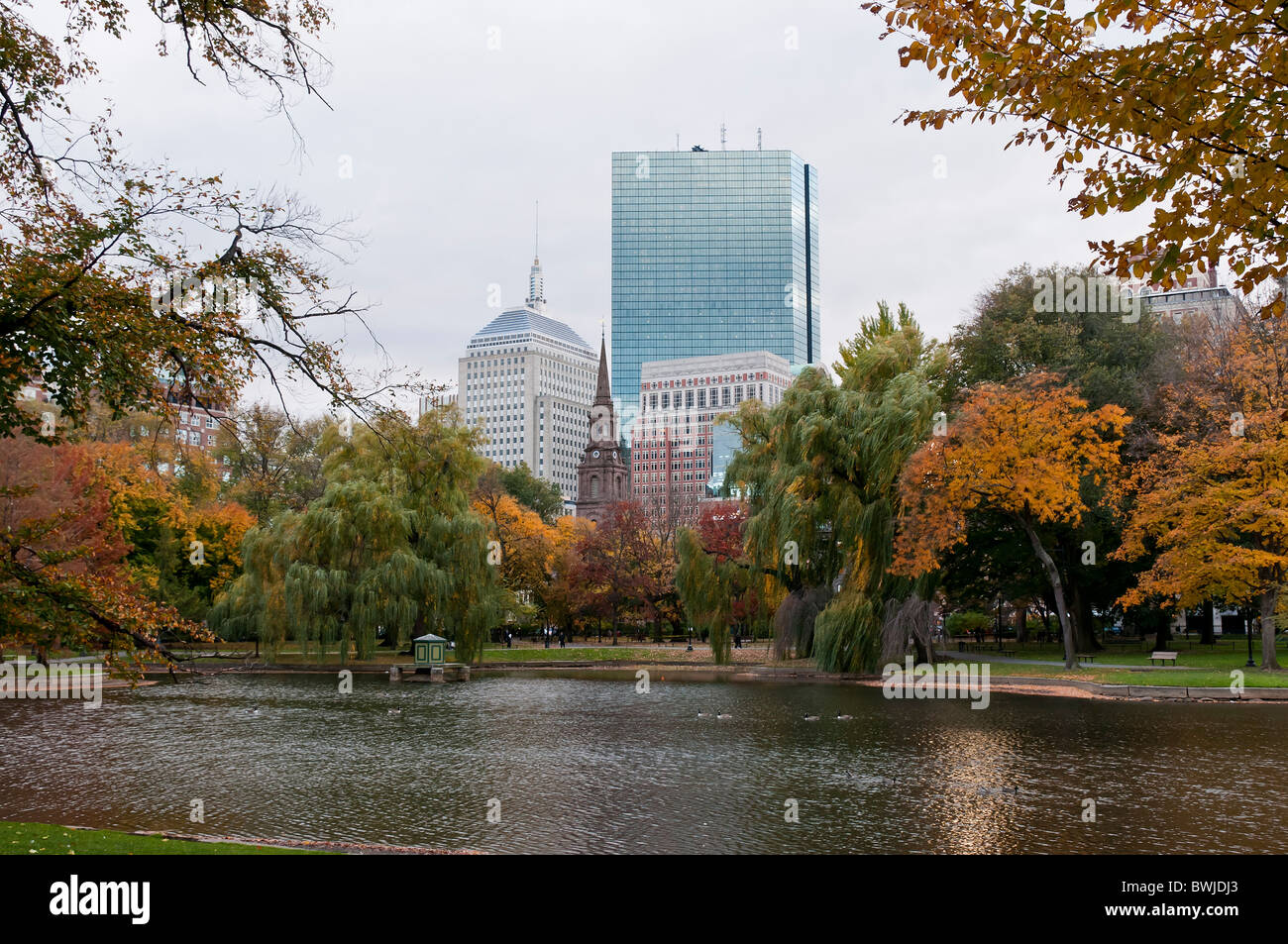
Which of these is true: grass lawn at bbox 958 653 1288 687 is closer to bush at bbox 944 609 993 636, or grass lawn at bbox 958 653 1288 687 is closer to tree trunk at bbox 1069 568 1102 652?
tree trunk at bbox 1069 568 1102 652

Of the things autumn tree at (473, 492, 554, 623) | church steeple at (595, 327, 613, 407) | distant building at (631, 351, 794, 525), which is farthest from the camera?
distant building at (631, 351, 794, 525)

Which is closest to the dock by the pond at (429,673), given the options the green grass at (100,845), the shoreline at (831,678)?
the shoreline at (831,678)

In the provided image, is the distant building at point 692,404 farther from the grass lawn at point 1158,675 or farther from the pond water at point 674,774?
the pond water at point 674,774

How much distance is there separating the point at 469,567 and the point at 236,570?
21.9 m

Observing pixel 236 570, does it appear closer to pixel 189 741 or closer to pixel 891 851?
pixel 189 741

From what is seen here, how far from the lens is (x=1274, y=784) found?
1558 centimetres

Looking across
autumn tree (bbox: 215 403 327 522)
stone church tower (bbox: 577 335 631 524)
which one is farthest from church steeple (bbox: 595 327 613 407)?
autumn tree (bbox: 215 403 327 522)

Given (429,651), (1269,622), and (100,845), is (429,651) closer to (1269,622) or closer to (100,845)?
(100,845)

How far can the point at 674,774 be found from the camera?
17031 mm

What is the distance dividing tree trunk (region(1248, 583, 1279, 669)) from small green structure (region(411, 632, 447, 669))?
28.8 metres

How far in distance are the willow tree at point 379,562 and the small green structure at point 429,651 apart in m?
2.04

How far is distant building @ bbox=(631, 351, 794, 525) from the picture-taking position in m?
172

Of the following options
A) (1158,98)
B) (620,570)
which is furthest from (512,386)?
(1158,98)
